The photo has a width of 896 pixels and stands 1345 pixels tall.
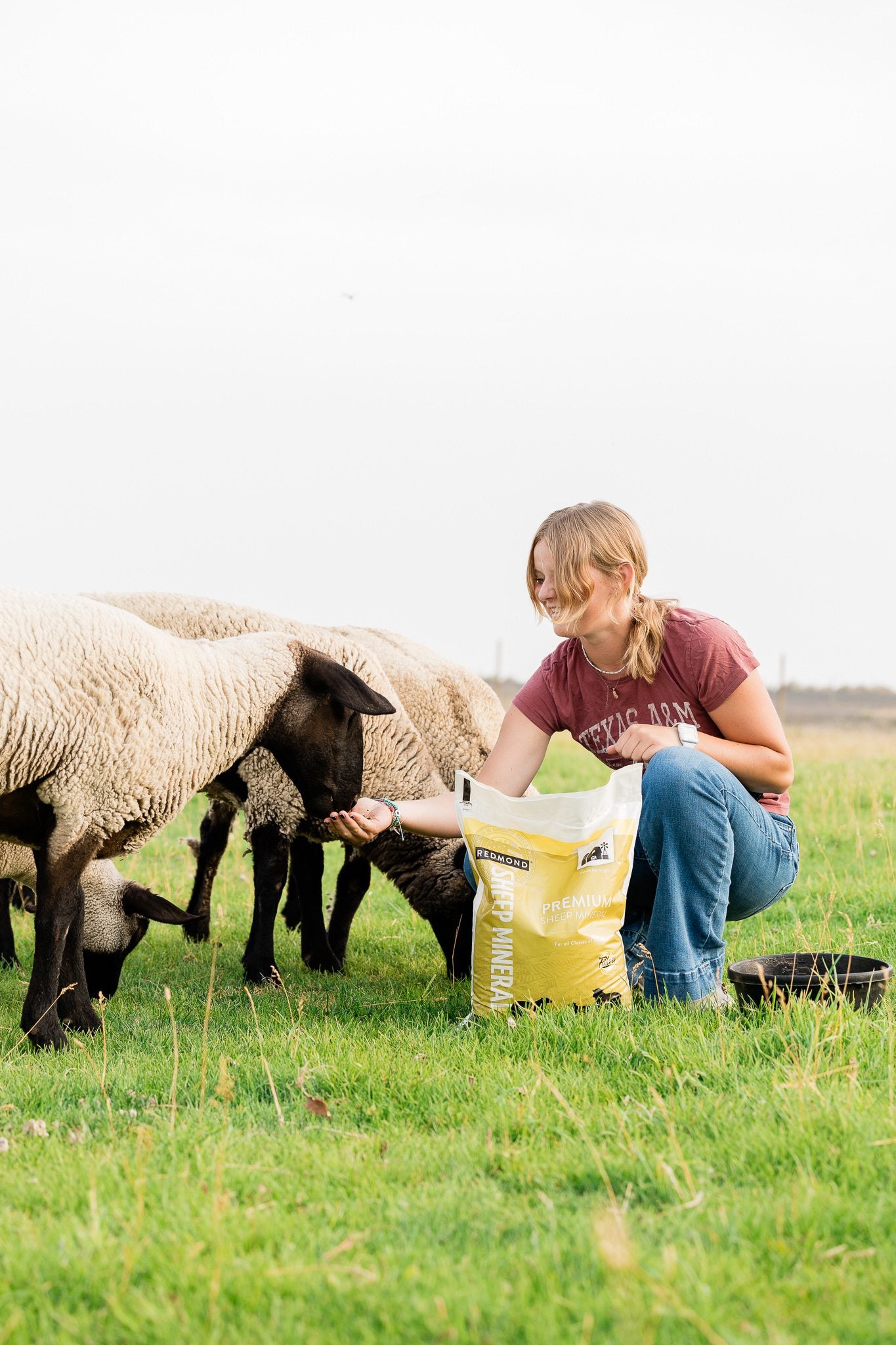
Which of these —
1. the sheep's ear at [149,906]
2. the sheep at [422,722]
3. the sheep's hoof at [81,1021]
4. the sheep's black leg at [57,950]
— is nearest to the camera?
the sheep's black leg at [57,950]

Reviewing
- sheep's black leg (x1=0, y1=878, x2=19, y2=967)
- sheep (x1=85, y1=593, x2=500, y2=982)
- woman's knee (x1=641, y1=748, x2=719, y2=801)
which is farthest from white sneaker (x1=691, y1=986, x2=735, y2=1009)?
sheep's black leg (x1=0, y1=878, x2=19, y2=967)

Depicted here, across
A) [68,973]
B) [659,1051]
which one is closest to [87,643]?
[68,973]

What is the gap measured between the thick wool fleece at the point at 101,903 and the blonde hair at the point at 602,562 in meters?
2.36

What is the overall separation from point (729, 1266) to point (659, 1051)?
1.22 m

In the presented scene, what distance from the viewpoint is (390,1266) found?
2.02 meters

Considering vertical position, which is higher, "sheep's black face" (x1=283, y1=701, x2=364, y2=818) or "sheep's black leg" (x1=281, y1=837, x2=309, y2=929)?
"sheep's black face" (x1=283, y1=701, x2=364, y2=818)

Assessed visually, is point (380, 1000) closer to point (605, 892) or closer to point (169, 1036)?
point (169, 1036)

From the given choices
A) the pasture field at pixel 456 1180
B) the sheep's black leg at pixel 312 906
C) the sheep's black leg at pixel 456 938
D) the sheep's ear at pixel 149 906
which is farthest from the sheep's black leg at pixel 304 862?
the pasture field at pixel 456 1180

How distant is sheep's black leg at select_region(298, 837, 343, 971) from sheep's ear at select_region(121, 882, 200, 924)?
0.81 meters

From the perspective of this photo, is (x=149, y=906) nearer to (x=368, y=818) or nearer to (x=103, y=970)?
(x=103, y=970)

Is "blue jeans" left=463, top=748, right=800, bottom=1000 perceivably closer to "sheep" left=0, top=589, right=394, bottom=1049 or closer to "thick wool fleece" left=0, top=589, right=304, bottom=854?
"sheep" left=0, top=589, right=394, bottom=1049

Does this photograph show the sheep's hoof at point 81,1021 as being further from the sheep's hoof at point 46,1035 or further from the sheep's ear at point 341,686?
the sheep's ear at point 341,686

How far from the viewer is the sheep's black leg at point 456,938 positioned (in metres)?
5.10

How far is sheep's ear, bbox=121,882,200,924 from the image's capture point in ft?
15.8
